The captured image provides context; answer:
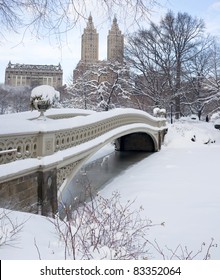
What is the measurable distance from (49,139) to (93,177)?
7.08 meters

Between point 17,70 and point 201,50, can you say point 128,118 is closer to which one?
point 201,50

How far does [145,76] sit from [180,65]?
155 inches

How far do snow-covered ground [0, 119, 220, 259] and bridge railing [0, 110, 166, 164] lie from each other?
1323mm

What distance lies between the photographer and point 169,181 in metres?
10.4

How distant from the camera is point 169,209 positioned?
23.6 feet

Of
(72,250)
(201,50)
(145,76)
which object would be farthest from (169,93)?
(72,250)

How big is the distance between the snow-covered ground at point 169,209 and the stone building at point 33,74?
30.7 m

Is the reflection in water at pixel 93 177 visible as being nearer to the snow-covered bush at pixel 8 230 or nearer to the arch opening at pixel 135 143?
the arch opening at pixel 135 143

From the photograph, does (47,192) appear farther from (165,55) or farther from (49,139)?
(165,55)

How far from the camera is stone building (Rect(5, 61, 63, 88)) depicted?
137 feet

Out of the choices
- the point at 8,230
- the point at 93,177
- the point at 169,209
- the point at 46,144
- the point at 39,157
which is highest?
the point at 46,144

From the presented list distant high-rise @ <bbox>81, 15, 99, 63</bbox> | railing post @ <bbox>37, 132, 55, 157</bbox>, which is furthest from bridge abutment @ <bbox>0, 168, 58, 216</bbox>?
distant high-rise @ <bbox>81, 15, 99, 63</bbox>

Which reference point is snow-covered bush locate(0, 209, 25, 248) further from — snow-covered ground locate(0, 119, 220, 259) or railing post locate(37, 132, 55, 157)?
railing post locate(37, 132, 55, 157)

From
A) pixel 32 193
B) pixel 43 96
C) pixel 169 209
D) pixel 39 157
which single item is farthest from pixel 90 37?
pixel 169 209
